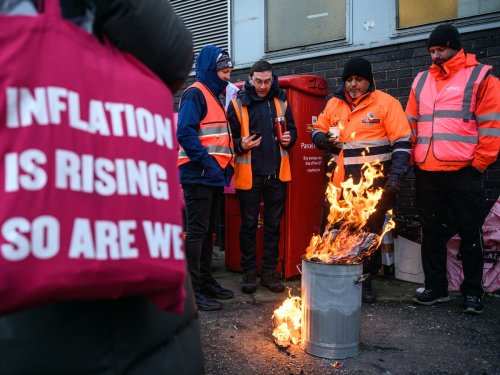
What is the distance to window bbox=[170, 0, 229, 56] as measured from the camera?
805 centimetres

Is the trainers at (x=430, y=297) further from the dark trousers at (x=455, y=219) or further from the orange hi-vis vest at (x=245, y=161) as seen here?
the orange hi-vis vest at (x=245, y=161)

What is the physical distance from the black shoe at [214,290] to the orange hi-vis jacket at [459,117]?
226cm

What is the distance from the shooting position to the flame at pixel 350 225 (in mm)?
3564

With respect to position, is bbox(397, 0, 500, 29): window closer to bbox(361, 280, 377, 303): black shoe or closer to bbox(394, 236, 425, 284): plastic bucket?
bbox(394, 236, 425, 284): plastic bucket

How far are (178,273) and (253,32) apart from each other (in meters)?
7.01

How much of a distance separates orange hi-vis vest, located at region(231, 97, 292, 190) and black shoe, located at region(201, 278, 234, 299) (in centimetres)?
102

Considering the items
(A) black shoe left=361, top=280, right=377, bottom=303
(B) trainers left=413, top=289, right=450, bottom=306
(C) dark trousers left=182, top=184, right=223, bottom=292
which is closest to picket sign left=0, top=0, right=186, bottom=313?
(C) dark trousers left=182, top=184, right=223, bottom=292

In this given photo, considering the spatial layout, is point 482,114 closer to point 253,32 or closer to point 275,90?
point 275,90

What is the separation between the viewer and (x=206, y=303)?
14.8 ft

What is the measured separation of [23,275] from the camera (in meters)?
0.79

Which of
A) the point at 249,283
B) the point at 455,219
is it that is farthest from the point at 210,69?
the point at 455,219

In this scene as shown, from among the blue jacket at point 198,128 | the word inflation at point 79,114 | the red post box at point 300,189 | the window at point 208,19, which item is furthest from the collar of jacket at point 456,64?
the window at point 208,19

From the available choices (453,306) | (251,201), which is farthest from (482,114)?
(251,201)

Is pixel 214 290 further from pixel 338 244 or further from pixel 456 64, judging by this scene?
pixel 456 64
